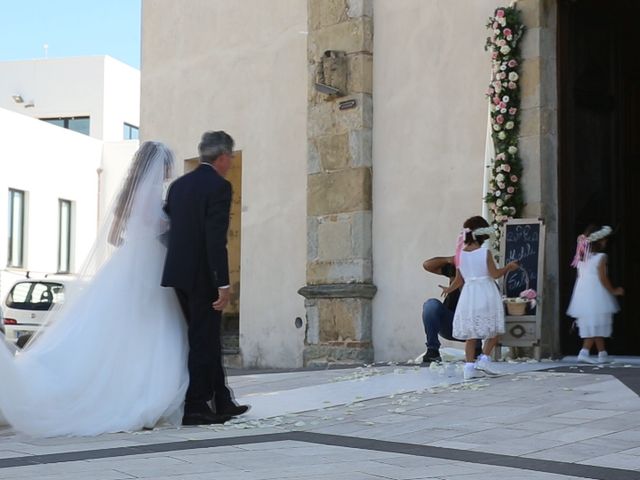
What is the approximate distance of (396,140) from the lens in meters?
11.9

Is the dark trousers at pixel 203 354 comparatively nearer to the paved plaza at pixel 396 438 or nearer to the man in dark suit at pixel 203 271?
the man in dark suit at pixel 203 271

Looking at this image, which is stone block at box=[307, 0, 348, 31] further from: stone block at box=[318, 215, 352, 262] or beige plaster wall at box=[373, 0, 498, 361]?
stone block at box=[318, 215, 352, 262]

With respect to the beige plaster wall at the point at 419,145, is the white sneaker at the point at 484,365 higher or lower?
lower

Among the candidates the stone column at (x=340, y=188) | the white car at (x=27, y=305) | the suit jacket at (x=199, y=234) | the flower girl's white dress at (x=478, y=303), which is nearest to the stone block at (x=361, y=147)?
the stone column at (x=340, y=188)

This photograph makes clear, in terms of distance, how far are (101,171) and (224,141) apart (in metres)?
27.4

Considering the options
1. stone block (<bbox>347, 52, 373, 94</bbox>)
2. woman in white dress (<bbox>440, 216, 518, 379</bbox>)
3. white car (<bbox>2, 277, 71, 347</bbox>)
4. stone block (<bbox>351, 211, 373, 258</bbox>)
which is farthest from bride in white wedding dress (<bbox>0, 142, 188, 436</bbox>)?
white car (<bbox>2, 277, 71, 347</bbox>)

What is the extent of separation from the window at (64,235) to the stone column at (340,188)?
20.5 meters

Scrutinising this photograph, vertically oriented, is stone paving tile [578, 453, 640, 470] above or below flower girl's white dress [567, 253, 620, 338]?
below

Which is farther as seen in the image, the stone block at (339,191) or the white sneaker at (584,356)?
the stone block at (339,191)

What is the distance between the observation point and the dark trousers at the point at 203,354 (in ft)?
21.9

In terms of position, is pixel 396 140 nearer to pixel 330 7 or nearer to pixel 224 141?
pixel 330 7

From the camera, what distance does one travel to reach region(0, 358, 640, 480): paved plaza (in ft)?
15.9

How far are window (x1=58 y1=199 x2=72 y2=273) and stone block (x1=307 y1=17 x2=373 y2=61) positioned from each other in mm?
20404

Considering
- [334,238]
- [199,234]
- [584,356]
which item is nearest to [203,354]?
[199,234]
